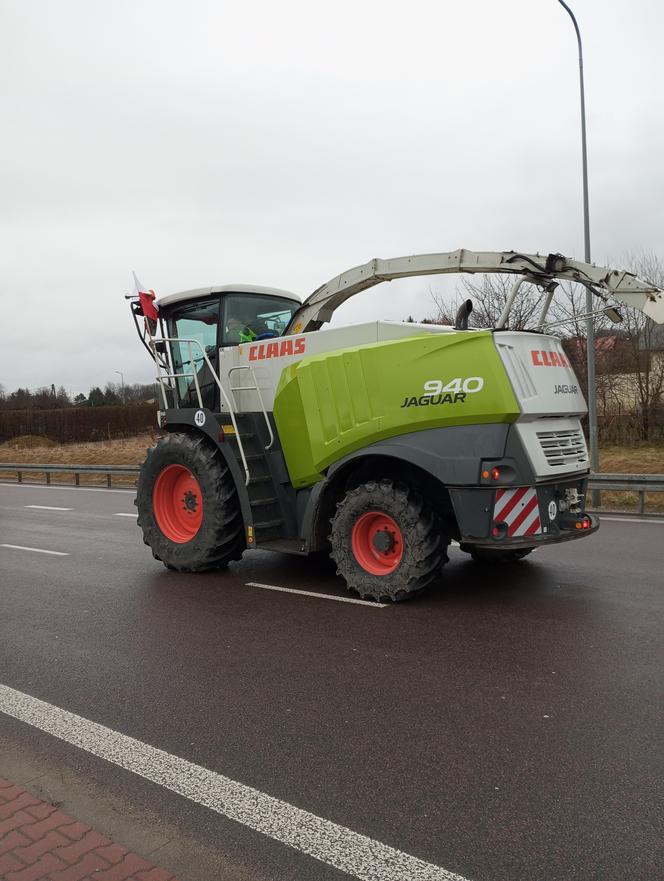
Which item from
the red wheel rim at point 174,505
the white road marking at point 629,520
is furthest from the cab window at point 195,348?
the white road marking at point 629,520

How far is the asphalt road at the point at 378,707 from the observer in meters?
3.09

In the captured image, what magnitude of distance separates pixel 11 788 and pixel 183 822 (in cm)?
88

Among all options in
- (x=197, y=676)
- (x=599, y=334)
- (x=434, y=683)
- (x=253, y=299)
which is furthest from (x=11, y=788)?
(x=599, y=334)

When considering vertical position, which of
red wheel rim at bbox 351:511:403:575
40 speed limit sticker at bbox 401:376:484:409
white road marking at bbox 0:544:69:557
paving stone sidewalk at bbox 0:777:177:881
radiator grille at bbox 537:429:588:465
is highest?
40 speed limit sticker at bbox 401:376:484:409

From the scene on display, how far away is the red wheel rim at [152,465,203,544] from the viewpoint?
8461mm

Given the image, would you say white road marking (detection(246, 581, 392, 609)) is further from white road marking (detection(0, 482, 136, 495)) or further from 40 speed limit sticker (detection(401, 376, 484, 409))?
white road marking (detection(0, 482, 136, 495))

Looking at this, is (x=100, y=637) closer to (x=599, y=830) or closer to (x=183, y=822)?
(x=183, y=822)

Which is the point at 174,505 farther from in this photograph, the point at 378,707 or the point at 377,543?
the point at 378,707

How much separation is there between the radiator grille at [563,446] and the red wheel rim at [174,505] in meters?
3.91

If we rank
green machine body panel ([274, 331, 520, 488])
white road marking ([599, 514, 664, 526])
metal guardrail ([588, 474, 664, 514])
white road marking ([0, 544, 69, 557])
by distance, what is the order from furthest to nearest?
metal guardrail ([588, 474, 664, 514]) → white road marking ([599, 514, 664, 526]) → white road marking ([0, 544, 69, 557]) → green machine body panel ([274, 331, 520, 488])

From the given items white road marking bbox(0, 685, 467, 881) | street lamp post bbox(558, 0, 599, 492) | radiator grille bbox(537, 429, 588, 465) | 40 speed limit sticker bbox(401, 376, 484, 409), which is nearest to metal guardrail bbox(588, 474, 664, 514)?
street lamp post bbox(558, 0, 599, 492)

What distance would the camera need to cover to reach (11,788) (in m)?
3.49

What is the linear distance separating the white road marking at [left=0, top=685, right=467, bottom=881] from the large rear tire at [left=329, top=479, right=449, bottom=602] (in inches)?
119

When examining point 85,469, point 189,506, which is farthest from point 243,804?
point 85,469
